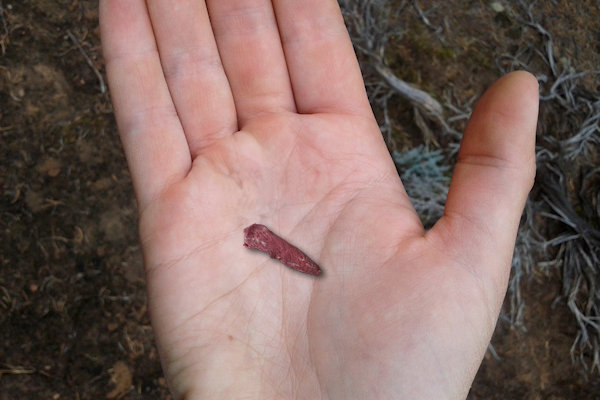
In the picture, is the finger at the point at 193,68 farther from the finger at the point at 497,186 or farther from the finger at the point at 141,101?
the finger at the point at 497,186

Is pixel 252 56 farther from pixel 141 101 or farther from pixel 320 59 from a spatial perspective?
pixel 141 101

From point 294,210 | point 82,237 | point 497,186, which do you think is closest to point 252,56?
point 294,210

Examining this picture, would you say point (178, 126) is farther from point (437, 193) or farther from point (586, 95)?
point (586, 95)

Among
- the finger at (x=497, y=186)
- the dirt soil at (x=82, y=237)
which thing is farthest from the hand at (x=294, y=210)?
the dirt soil at (x=82, y=237)

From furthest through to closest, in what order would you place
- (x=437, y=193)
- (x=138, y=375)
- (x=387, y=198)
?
(x=437, y=193)
(x=138, y=375)
(x=387, y=198)

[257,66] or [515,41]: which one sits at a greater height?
[257,66]

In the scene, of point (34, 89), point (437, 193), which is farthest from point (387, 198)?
point (34, 89)

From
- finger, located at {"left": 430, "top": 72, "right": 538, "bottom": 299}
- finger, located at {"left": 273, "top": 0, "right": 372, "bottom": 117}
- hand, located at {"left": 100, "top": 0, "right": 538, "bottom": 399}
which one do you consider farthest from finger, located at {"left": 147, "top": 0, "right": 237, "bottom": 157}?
finger, located at {"left": 430, "top": 72, "right": 538, "bottom": 299}
